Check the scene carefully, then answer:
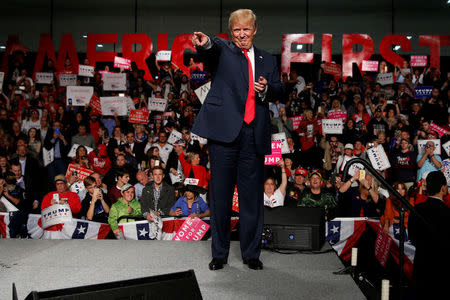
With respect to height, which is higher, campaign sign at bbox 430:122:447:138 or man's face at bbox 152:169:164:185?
campaign sign at bbox 430:122:447:138

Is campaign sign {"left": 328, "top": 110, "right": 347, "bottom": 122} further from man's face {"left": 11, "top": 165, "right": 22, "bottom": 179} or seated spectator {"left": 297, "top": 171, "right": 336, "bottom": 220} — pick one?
man's face {"left": 11, "top": 165, "right": 22, "bottom": 179}

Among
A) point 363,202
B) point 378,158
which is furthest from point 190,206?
point 378,158

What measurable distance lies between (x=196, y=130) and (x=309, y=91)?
7156 mm

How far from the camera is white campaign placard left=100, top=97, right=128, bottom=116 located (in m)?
8.54

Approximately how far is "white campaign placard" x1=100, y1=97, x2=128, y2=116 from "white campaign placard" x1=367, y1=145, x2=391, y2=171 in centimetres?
453

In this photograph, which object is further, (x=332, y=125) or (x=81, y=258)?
(x=332, y=125)

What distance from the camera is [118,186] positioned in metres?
6.33

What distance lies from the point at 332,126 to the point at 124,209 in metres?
3.90

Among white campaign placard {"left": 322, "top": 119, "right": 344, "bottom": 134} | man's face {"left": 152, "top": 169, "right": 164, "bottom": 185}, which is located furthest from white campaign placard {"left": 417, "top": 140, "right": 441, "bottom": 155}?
man's face {"left": 152, "top": 169, "right": 164, "bottom": 185}

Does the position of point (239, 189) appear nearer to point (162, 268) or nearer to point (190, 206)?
point (162, 268)

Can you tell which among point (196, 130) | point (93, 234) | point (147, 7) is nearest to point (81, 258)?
point (196, 130)

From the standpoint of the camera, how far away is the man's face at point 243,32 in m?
2.45

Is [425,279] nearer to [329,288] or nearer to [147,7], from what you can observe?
[329,288]

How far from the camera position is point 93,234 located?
5.46 m
